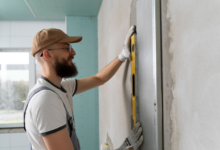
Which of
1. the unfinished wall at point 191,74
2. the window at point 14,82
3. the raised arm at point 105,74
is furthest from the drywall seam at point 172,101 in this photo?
the window at point 14,82

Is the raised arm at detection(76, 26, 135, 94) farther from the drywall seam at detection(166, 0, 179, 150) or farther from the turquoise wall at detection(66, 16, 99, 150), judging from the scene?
the turquoise wall at detection(66, 16, 99, 150)

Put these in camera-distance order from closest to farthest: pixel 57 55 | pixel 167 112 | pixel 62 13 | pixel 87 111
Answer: pixel 167 112 < pixel 57 55 < pixel 62 13 < pixel 87 111

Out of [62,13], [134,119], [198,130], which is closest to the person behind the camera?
[198,130]

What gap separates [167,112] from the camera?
2.32 feet

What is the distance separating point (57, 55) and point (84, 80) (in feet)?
1.36

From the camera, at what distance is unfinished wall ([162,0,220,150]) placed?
45cm

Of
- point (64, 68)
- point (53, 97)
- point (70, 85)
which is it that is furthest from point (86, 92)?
point (53, 97)

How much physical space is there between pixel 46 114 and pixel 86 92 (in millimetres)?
2373

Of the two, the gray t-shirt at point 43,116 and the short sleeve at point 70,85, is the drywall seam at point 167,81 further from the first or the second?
the short sleeve at point 70,85

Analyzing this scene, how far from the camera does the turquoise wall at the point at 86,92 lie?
11.1 feet

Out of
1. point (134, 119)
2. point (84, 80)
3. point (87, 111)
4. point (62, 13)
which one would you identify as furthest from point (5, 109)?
point (134, 119)

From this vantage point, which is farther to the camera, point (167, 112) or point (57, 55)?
point (57, 55)

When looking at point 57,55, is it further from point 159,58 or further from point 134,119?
point 159,58

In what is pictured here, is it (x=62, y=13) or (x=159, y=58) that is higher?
(x=62, y=13)
